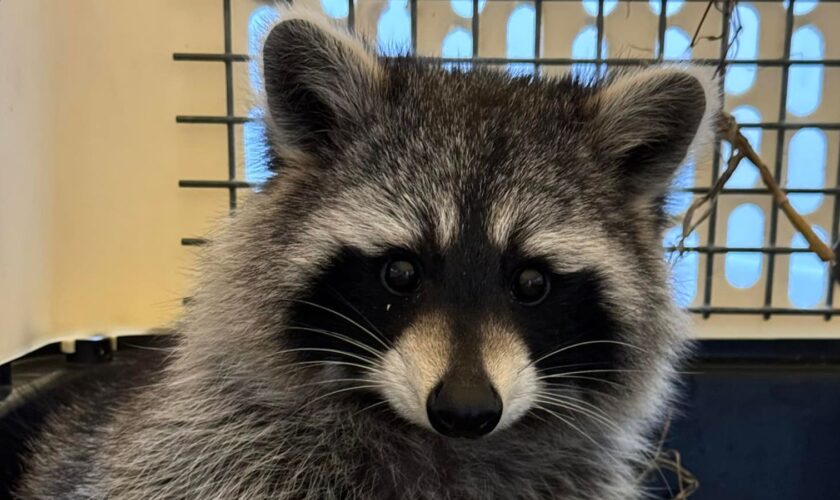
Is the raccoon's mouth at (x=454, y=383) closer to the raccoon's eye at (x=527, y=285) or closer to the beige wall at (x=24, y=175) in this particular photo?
the raccoon's eye at (x=527, y=285)

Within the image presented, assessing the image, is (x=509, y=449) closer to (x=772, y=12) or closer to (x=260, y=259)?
(x=260, y=259)

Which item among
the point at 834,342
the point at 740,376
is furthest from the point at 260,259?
the point at 834,342

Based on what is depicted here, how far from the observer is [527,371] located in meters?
1.13

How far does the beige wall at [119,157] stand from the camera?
203 cm

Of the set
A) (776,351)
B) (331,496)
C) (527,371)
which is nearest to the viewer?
(527,371)

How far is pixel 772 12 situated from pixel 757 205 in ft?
1.65

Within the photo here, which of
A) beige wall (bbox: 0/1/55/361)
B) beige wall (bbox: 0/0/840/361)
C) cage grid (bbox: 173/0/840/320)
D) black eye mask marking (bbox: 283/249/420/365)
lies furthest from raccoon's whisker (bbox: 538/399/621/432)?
beige wall (bbox: 0/1/55/361)

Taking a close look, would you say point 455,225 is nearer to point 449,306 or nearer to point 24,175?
point 449,306

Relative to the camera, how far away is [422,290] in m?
1.14

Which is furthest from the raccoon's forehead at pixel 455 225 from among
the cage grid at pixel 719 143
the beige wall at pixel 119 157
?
the beige wall at pixel 119 157

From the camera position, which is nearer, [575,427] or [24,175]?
[575,427]

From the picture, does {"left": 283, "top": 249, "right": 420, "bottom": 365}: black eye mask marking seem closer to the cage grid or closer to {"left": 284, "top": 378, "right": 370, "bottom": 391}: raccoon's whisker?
{"left": 284, "top": 378, "right": 370, "bottom": 391}: raccoon's whisker

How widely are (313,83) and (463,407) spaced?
569 mm

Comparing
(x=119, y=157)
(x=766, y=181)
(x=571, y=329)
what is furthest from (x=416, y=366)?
(x=119, y=157)
